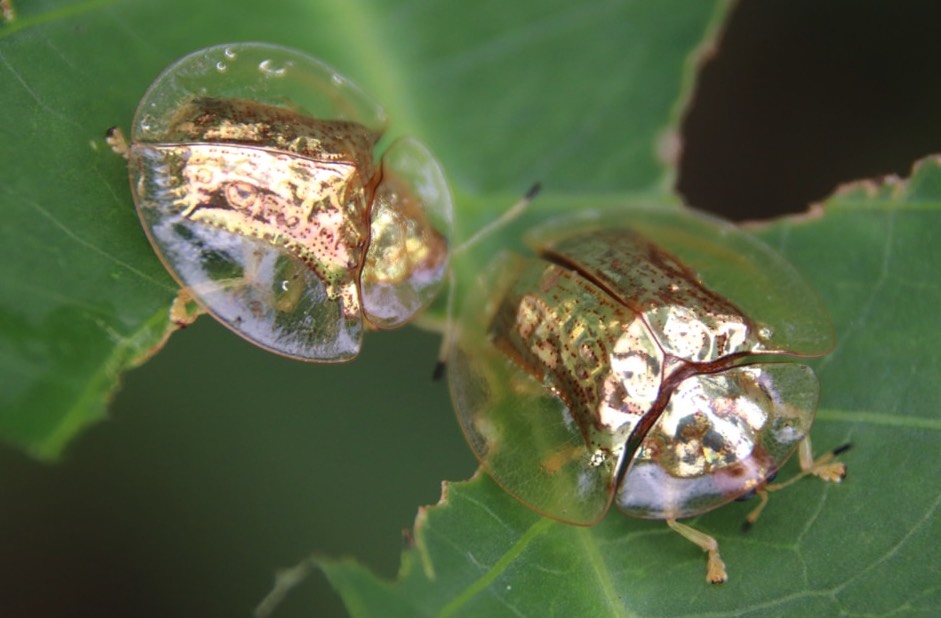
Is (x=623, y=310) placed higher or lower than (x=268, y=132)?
lower

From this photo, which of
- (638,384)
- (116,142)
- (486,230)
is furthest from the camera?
(486,230)

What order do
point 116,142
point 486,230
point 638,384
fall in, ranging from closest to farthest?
point 116,142 < point 638,384 < point 486,230

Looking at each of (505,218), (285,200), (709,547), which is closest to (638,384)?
(709,547)

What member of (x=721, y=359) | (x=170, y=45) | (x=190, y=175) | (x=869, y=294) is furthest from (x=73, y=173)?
(x=869, y=294)

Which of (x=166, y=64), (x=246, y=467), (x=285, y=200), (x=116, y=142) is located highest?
(x=166, y=64)

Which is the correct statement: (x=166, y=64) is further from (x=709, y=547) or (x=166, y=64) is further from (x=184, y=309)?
(x=709, y=547)

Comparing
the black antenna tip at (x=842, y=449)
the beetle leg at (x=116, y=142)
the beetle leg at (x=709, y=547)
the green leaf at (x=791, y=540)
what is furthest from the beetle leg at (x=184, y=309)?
the black antenna tip at (x=842, y=449)

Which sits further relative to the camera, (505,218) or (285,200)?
(505,218)

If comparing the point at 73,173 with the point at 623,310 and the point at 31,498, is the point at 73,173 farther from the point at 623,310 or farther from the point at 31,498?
the point at 623,310
